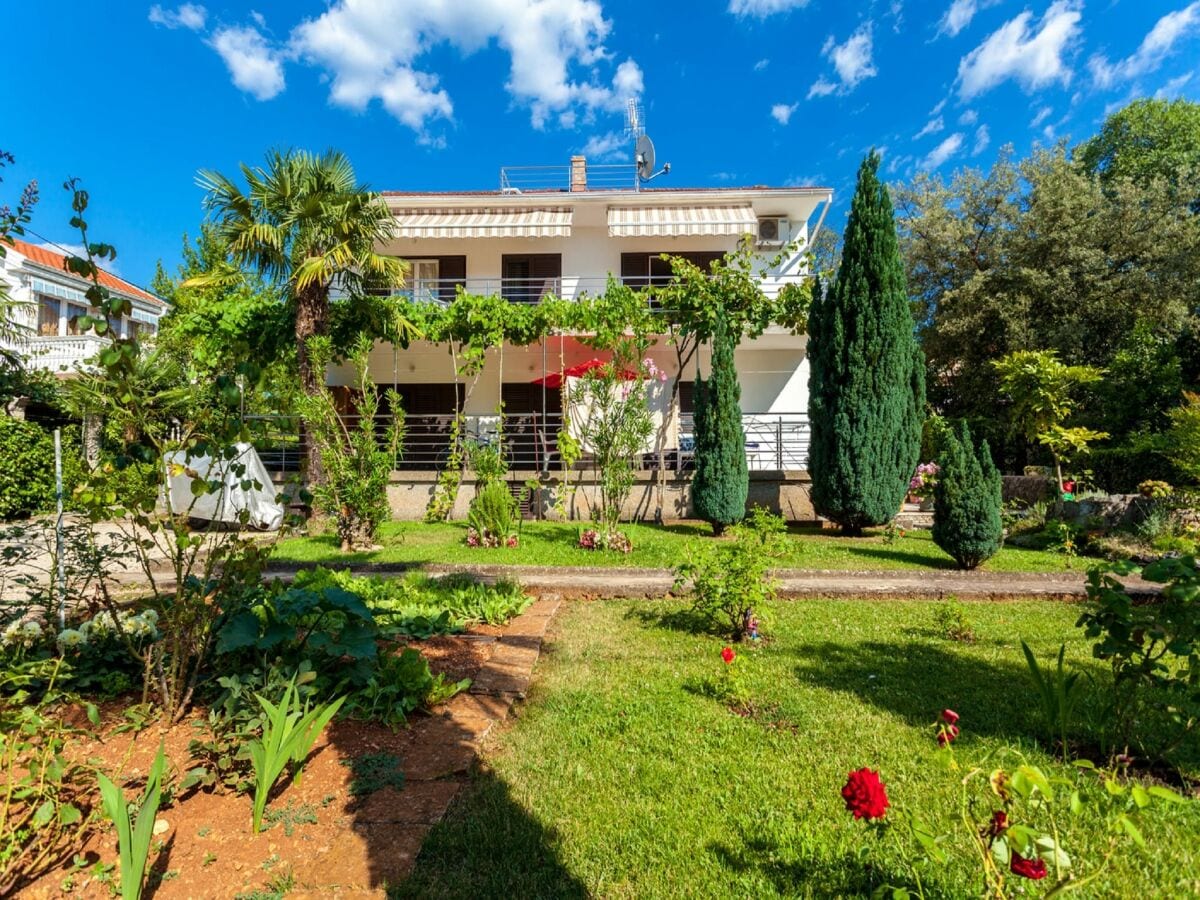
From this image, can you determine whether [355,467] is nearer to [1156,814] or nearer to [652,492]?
[652,492]

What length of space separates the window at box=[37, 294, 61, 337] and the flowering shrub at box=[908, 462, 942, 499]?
30.8 metres

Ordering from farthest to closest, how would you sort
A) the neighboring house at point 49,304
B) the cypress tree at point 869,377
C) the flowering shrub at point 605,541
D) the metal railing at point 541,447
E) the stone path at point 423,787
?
1. the neighboring house at point 49,304
2. the metal railing at point 541,447
3. the cypress tree at point 869,377
4. the flowering shrub at point 605,541
5. the stone path at point 423,787

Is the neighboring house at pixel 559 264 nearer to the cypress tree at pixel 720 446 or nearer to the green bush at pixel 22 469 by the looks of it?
the cypress tree at pixel 720 446

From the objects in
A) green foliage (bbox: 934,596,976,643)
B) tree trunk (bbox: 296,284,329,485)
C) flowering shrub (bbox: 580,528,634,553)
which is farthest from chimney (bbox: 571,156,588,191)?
green foliage (bbox: 934,596,976,643)

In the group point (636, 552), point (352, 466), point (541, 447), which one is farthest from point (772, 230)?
point (352, 466)

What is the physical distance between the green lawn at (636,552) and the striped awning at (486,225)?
28.9 feet

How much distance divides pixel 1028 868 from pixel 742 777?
174cm

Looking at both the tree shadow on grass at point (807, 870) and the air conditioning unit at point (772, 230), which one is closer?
the tree shadow on grass at point (807, 870)

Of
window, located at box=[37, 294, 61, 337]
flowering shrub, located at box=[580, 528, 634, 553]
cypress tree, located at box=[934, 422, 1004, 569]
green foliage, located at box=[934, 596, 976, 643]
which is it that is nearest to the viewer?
green foliage, located at box=[934, 596, 976, 643]

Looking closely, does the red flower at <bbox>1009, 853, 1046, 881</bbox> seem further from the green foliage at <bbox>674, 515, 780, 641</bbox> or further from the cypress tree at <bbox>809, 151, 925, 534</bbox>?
the cypress tree at <bbox>809, 151, 925, 534</bbox>

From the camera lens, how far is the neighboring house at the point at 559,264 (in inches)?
667

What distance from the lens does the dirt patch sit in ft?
6.97

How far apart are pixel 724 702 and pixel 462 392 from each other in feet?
53.9

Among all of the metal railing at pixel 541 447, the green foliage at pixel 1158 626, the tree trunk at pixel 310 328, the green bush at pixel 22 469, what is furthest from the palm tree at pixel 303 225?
the green foliage at pixel 1158 626
